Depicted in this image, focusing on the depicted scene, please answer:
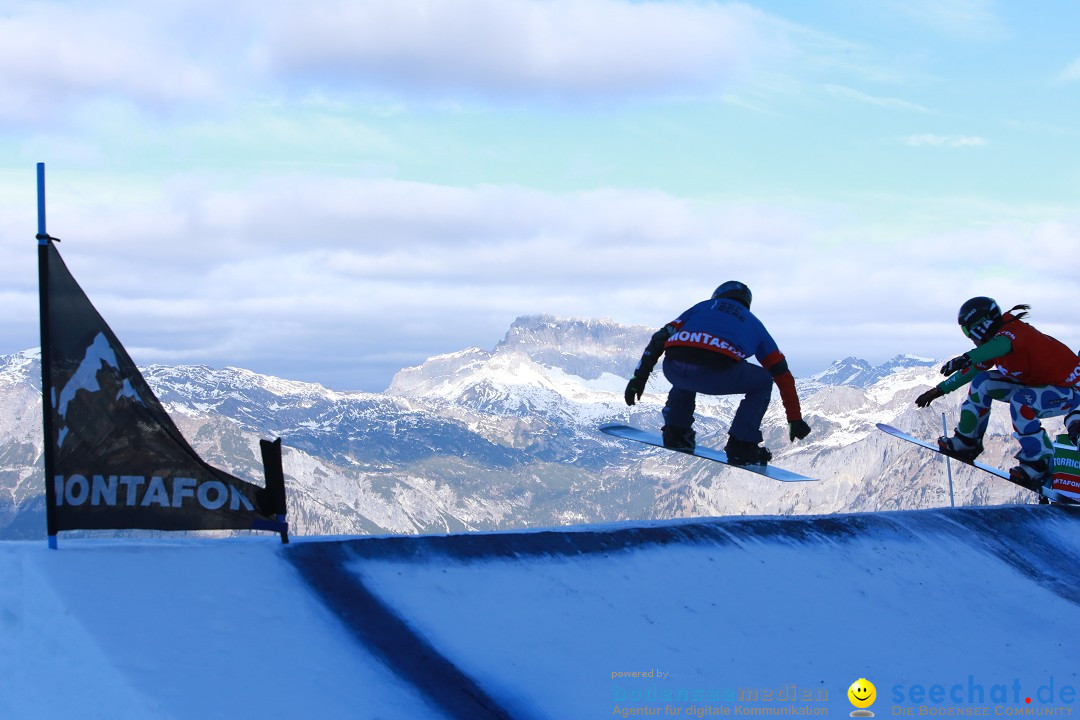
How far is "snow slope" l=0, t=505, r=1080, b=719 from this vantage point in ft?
17.5

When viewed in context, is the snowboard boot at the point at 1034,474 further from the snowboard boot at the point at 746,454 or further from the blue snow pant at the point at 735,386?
the blue snow pant at the point at 735,386

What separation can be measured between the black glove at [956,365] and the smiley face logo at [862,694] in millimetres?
8590

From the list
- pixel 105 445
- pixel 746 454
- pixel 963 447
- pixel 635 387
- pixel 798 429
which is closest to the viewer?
pixel 105 445

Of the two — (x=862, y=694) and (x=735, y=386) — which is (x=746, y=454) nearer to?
(x=735, y=386)

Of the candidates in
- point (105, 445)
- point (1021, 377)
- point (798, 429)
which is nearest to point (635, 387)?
point (798, 429)

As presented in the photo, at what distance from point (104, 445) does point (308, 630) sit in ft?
6.03

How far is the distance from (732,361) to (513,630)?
6.22m

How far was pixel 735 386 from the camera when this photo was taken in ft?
40.1

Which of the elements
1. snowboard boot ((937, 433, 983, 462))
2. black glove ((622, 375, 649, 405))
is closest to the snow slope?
black glove ((622, 375, 649, 405))

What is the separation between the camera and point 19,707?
4855mm

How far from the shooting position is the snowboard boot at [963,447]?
15.0 metres

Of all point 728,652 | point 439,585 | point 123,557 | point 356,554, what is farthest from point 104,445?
point 728,652

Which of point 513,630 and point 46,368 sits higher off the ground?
point 46,368

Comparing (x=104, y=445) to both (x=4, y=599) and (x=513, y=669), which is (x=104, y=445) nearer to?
(x=4, y=599)
